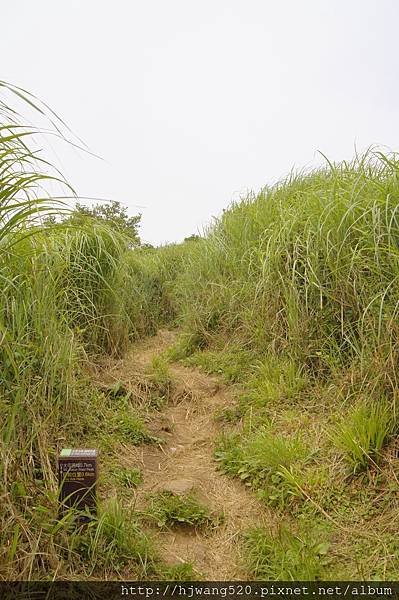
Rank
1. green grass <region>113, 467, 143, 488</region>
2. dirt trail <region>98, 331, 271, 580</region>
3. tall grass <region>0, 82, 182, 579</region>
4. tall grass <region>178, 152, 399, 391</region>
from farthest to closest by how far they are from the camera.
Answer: tall grass <region>178, 152, 399, 391</region> < green grass <region>113, 467, 143, 488</region> < dirt trail <region>98, 331, 271, 580</region> < tall grass <region>0, 82, 182, 579</region>

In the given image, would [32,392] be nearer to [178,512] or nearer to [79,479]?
[79,479]

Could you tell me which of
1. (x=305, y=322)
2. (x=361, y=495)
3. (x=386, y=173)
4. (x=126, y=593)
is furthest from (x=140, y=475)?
(x=386, y=173)

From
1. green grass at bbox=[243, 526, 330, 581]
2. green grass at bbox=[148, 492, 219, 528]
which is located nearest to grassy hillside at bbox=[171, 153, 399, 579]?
green grass at bbox=[243, 526, 330, 581]

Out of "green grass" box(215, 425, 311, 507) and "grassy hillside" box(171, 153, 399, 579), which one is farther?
"green grass" box(215, 425, 311, 507)

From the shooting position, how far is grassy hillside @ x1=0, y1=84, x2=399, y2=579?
1.41 metres

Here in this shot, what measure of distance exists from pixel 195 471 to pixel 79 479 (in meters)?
0.73

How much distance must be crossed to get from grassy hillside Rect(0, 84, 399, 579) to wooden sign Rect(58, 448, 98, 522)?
0.18 feet

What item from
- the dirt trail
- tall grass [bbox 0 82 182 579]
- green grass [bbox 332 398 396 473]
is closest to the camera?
tall grass [bbox 0 82 182 579]

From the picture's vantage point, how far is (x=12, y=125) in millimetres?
1417

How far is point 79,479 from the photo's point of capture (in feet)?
5.01

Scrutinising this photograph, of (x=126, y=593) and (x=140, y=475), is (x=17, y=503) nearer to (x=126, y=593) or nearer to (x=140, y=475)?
(x=126, y=593)

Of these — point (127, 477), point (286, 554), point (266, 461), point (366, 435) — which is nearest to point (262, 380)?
point (266, 461)

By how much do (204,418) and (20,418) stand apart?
53.3 inches

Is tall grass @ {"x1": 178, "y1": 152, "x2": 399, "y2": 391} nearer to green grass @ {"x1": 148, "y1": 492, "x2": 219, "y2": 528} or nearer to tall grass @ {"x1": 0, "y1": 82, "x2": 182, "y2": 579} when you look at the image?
green grass @ {"x1": 148, "y1": 492, "x2": 219, "y2": 528}
